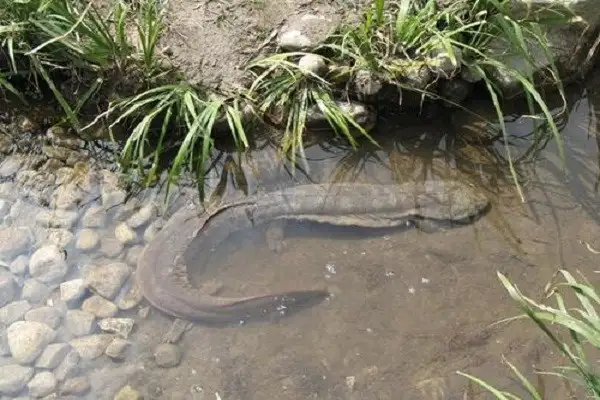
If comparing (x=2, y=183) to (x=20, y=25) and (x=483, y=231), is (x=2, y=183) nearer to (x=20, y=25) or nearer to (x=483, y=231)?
(x=20, y=25)

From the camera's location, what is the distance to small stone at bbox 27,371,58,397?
383 cm

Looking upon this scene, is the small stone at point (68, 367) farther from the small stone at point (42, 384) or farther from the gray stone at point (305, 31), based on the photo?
the gray stone at point (305, 31)

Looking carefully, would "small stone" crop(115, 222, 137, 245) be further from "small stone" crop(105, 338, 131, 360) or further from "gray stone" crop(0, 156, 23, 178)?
"gray stone" crop(0, 156, 23, 178)

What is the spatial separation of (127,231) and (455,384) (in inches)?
91.6

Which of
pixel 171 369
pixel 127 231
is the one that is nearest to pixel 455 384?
pixel 171 369

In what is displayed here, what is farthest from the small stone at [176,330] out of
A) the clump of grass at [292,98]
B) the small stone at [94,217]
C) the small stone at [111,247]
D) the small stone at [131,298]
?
Answer: the clump of grass at [292,98]

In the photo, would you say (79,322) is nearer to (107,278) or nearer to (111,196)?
(107,278)

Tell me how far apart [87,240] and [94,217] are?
0.20 meters

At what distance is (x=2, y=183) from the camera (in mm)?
4891

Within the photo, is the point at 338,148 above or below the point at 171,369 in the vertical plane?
above

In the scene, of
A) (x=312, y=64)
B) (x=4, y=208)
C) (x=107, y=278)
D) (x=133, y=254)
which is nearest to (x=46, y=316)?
(x=107, y=278)

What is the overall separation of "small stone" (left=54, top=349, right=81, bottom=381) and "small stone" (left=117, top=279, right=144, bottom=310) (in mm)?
396

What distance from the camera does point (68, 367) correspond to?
395 centimetres

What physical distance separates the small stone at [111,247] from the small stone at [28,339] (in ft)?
2.05
